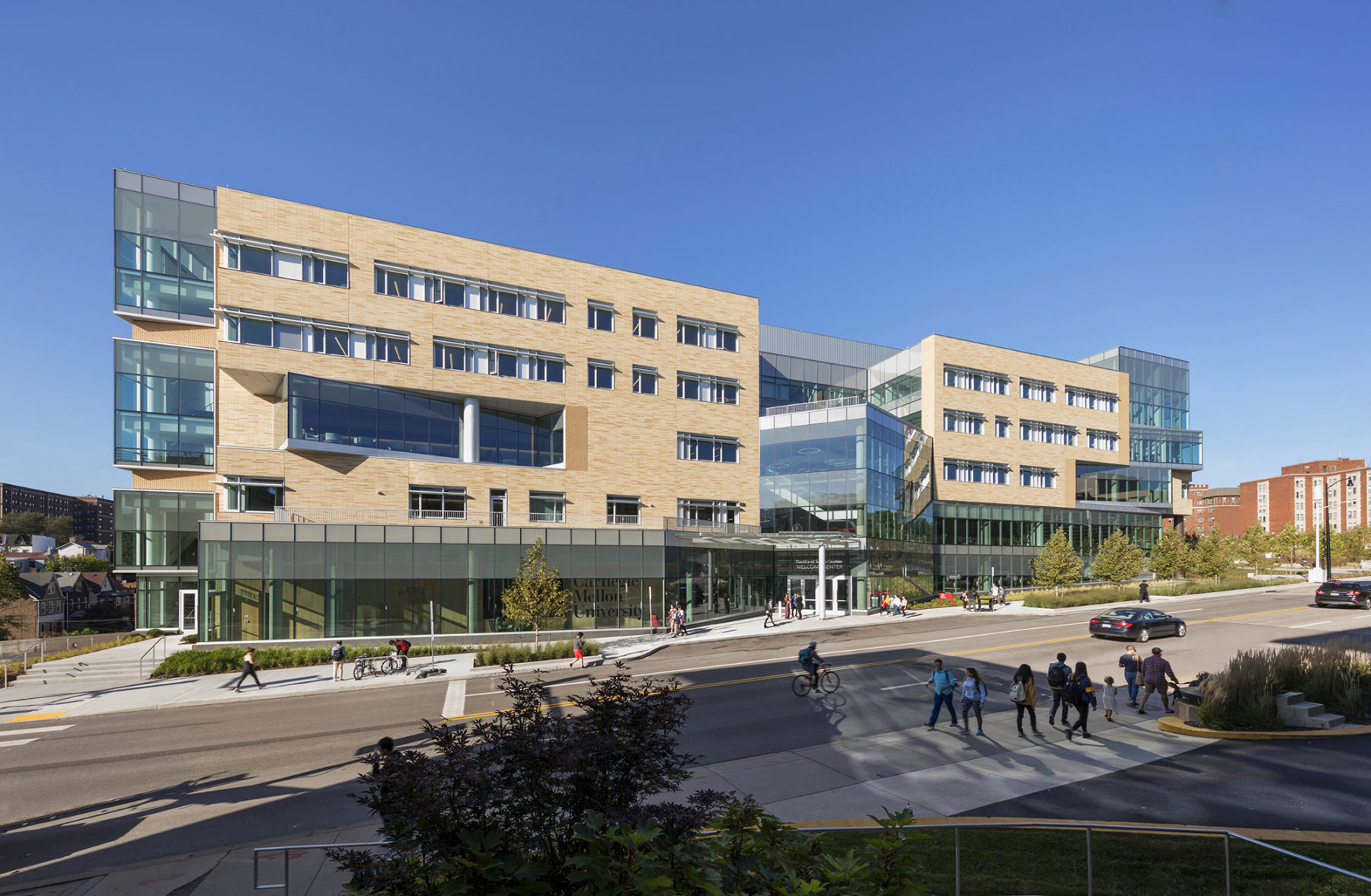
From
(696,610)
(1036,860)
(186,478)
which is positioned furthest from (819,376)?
(1036,860)

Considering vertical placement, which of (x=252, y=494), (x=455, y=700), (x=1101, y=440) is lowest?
(x=455, y=700)

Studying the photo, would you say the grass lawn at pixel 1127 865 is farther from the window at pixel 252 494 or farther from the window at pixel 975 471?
the window at pixel 975 471

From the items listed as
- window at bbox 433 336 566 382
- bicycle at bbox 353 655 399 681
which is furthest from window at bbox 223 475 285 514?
bicycle at bbox 353 655 399 681

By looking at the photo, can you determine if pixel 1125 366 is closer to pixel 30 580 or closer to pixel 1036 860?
pixel 1036 860

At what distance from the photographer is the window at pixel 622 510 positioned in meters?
39.4

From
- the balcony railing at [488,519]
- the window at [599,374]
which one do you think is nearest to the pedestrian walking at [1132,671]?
the balcony railing at [488,519]

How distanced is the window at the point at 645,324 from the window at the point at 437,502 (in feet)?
47.2

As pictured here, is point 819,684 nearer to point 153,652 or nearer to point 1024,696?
point 1024,696

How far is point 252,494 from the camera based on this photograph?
32.5 metres

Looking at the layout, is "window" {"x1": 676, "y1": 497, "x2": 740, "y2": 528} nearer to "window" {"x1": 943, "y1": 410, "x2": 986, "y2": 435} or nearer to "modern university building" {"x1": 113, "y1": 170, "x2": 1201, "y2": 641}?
"modern university building" {"x1": 113, "y1": 170, "x2": 1201, "y2": 641}

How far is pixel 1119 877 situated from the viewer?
7.95 m

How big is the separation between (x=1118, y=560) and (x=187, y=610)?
65006 mm

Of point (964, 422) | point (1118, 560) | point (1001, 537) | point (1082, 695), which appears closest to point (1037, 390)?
point (964, 422)

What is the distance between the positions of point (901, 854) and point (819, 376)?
60355mm
